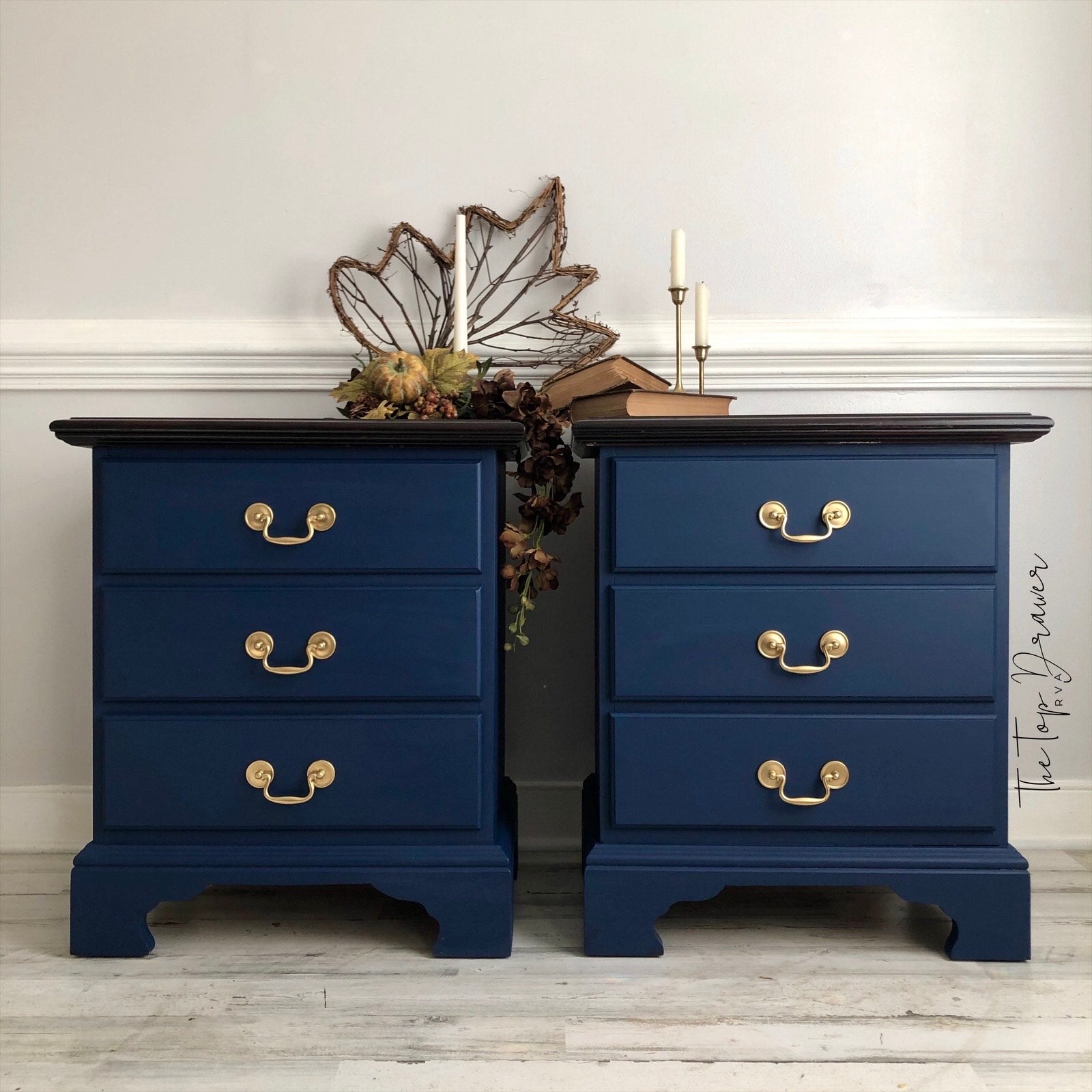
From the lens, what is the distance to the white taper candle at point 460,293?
1.28 meters

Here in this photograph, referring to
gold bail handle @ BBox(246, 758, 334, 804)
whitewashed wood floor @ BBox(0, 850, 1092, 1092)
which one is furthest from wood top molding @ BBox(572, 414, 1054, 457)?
whitewashed wood floor @ BBox(0, 850, 1092, 1092)

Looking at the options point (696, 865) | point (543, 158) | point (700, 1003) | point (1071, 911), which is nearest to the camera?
point (700, 1003)

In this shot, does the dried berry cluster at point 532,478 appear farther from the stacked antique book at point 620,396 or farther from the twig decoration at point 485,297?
the twig decoration at point 485,297

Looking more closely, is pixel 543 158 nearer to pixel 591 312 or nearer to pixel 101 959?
pixel 591 312

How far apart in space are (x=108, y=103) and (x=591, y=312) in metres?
0.97

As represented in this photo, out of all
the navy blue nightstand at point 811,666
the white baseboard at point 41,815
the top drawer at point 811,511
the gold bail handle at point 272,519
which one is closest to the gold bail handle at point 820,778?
the navy blue nightstand at point 811,666

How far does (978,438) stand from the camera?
1121mm

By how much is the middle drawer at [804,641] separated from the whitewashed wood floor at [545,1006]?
361mm

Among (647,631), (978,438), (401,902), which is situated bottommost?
(401,902)

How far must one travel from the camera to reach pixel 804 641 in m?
1.14

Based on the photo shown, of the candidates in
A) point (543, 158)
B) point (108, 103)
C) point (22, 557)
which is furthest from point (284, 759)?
point (108, 103)

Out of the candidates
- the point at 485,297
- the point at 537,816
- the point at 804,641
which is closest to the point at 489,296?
the point at 485,297

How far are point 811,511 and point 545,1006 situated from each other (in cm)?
70

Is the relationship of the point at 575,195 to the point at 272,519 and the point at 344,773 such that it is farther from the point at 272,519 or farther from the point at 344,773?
the point at 344,773
